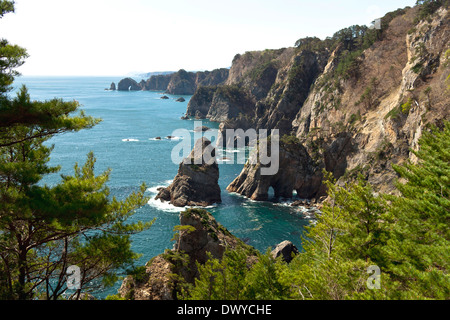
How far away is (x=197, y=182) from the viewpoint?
210 ft

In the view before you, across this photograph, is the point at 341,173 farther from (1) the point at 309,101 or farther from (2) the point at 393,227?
(2) the point at 393,227

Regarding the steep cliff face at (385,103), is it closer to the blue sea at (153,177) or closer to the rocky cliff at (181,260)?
the blue sea at (153,177)

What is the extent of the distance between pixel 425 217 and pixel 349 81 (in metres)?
69.0

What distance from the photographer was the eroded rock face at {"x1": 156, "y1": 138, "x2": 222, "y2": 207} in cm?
6294

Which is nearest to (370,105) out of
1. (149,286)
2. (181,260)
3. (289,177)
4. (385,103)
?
(385,103)

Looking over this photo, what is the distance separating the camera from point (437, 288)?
39.1 ft

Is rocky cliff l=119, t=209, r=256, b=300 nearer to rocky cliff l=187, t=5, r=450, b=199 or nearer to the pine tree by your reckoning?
the pine tree

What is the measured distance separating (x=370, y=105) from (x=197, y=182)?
40.3 m

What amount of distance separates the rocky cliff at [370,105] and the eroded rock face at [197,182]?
8900mm

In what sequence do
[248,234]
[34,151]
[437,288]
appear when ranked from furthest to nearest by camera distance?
[248,234] < [34,151] < [437,288]

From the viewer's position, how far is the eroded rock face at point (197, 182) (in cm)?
6294

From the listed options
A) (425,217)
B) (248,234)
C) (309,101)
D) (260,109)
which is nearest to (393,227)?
(425,217)

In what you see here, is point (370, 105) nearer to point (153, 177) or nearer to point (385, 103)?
point (385, 103)

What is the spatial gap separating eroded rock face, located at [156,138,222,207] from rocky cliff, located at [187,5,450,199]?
890 centimetres
